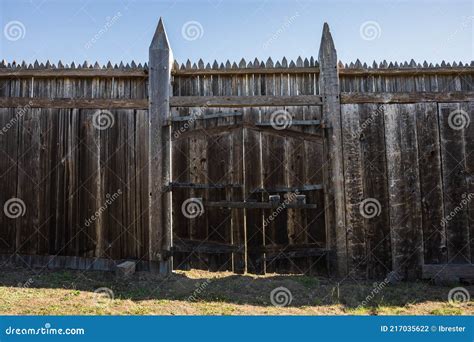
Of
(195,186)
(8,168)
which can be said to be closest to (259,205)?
(195,186)

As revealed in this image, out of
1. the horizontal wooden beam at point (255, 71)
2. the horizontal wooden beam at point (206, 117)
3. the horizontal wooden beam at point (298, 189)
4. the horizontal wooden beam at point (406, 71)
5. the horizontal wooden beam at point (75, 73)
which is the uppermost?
the horizontal wooden beam at point (75, 73)

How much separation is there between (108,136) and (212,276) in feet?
9.62

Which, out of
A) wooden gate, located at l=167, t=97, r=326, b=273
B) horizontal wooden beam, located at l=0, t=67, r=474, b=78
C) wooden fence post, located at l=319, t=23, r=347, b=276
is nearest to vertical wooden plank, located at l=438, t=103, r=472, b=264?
horizontal wooden beam, located at l=0, t=67, r=474, b=78

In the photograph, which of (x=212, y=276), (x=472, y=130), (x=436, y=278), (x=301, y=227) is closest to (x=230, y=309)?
(x=212, y=276)

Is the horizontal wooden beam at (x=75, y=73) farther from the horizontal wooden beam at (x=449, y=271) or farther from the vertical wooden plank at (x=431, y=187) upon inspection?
the horizontal wooden beam at (x=449, y=271)

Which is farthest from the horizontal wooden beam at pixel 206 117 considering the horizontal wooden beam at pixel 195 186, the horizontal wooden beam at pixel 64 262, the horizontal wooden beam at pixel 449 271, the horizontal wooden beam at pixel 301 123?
the horizontal wooden beam at pixel 449 271

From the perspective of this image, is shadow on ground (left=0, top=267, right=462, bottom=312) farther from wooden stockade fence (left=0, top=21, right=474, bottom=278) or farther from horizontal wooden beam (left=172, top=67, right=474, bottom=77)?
horizontal wooden beam (left=172, top=67, right=474, bottom=77)

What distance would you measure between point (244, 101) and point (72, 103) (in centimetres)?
296

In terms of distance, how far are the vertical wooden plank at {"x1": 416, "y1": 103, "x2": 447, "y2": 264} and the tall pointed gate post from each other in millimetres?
4206

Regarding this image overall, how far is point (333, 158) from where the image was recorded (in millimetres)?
6379

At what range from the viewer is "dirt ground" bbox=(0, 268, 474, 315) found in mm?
4629

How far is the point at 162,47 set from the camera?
664 cm

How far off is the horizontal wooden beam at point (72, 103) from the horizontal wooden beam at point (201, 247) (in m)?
2.37

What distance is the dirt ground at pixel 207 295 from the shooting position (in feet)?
15.2
